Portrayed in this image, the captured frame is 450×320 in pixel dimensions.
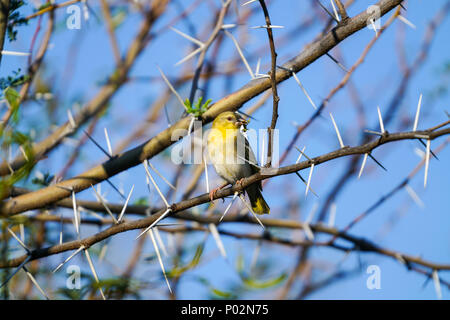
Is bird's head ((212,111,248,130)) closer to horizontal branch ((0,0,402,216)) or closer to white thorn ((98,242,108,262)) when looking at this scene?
horizontal branch ((0,0,402,216))

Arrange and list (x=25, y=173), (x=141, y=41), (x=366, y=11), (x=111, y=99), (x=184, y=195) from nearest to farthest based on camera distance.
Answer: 1. (x=25, y=173)
2. (x=366, y=11)
3. (x=184, y=195)
4. (x=111, y=99)
5. (x=141, y=41)

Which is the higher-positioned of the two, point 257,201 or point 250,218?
point 257,201

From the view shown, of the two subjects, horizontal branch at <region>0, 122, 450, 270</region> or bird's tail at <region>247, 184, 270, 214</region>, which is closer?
horizontal branch at <region>0, 122, 450, 270</region>

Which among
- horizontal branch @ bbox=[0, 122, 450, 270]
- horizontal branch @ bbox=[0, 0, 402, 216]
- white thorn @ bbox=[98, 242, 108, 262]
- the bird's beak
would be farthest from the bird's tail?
white thorn @ bbox=[98, 242, 108, 262]

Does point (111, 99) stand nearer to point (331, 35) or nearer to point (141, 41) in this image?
point (141, 41)

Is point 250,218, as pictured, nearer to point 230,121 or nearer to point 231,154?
point 231,154

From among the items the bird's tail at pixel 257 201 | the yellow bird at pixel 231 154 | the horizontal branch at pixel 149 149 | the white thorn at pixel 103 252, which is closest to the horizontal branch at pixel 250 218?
the bird's tail at pixel 257 201

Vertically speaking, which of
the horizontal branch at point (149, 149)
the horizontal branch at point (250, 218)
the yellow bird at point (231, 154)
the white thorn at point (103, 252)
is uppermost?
the yellow bird at point (231, 154)

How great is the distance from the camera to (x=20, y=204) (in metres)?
3.82

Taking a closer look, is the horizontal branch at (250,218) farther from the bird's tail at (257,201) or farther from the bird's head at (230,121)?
the bird's head at (230,121)

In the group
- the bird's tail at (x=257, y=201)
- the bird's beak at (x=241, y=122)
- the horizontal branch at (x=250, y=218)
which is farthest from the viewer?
the bird's tail at (x=257, y=201)

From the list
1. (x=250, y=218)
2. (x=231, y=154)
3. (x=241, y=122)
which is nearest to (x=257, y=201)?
(x=250, y=218)
